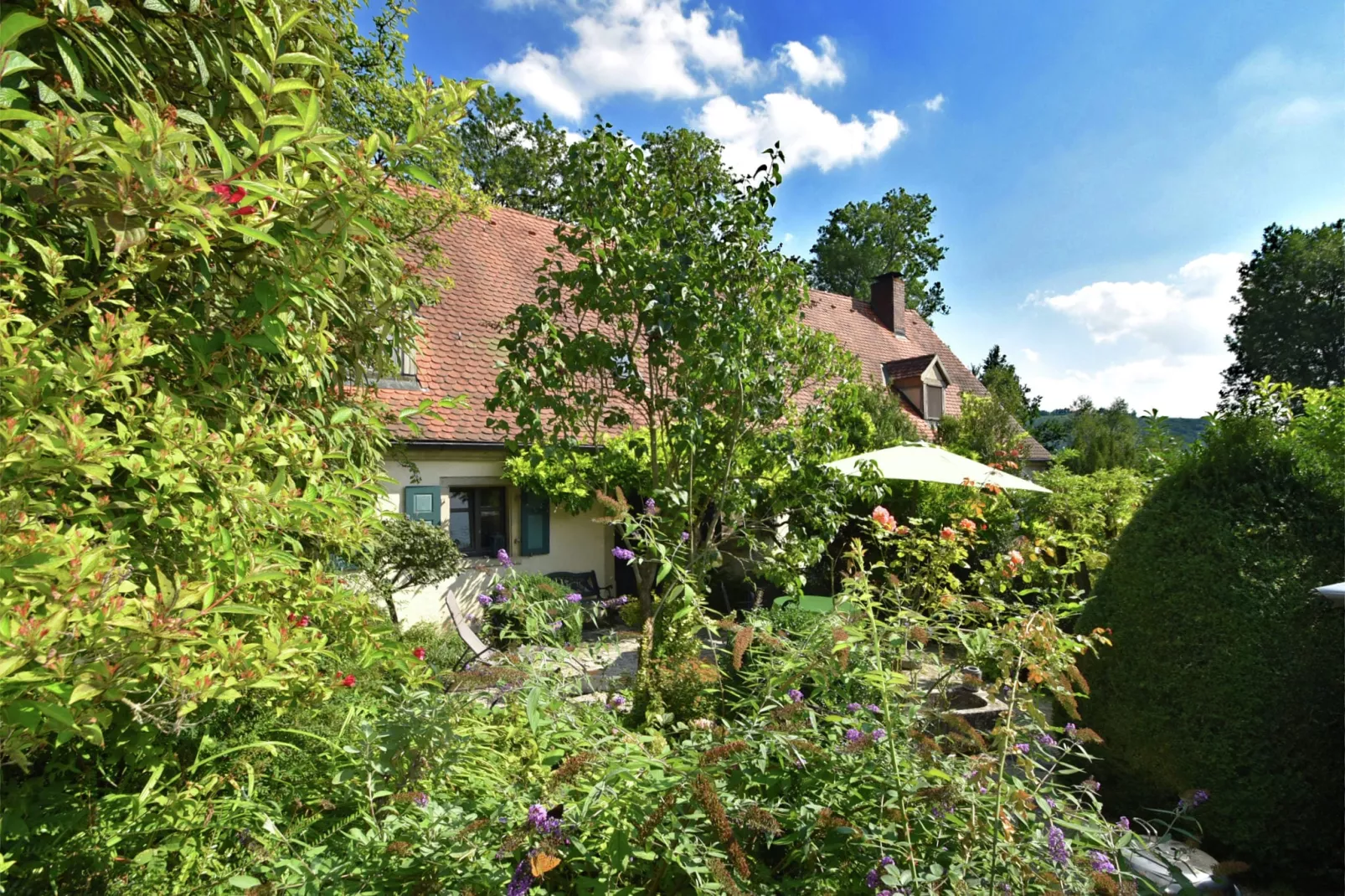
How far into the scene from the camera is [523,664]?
2.39 metres

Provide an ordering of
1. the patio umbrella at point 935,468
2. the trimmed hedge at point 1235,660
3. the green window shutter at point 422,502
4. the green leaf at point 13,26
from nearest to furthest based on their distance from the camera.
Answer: the green leaf at point 13,26 → the trimmed hedge at point 1235,660 → the patio umbrella at point 935,468 → the green window shutter at point 422,502

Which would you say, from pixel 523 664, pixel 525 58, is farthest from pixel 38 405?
pixel 525 58

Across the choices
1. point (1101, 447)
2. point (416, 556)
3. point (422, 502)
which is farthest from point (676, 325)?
Answer: point (1101, 447)

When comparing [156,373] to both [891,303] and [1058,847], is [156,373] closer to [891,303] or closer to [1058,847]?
[1058,847]

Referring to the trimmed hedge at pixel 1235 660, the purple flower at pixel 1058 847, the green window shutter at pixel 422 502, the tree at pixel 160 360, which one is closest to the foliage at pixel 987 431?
the trimmed hedge at pixel 1235 660

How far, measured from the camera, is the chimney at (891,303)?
22984 millimetres

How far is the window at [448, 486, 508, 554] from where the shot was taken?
1012 cm

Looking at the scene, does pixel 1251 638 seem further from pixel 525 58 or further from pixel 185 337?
pixel 525 58

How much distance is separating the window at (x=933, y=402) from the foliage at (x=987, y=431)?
3765 mm

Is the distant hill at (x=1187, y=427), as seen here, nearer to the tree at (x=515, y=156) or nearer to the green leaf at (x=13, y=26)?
the green leaf at (x=13, y=26)

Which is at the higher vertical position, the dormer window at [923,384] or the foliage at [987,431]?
the dormer window at [923,384]

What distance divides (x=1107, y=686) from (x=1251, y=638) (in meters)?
0.78

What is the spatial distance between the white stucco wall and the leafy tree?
723 cm

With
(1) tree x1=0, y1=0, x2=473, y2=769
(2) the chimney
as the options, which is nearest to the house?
(1) tree x1=0, y1=0, x2=473, y2=769
